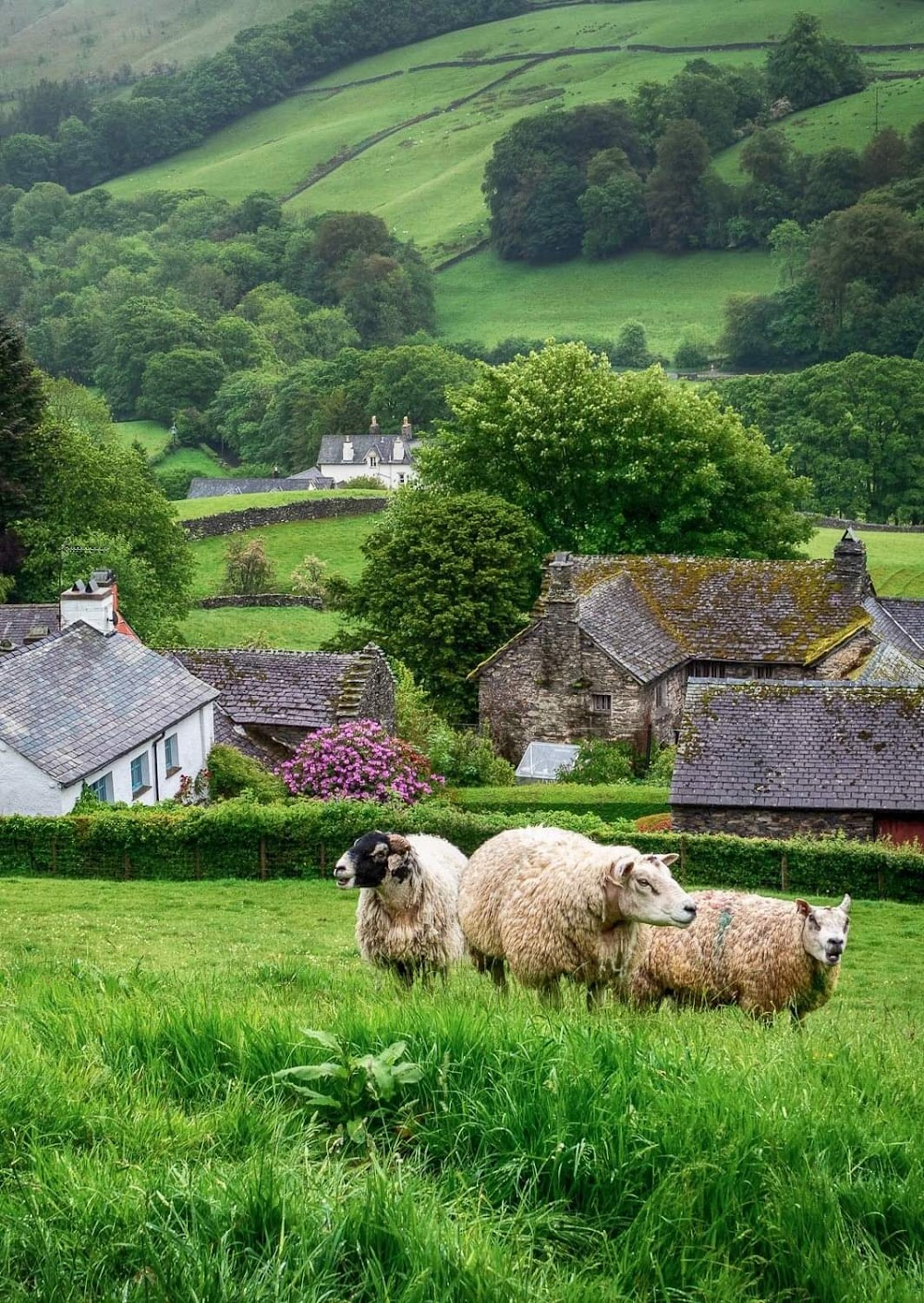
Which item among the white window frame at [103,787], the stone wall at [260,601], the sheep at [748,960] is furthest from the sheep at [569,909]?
the stone wall at [260,601]

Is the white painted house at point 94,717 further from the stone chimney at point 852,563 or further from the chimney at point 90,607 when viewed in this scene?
the stone chimney at point 852,563

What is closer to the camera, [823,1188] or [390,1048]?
[823,1188]

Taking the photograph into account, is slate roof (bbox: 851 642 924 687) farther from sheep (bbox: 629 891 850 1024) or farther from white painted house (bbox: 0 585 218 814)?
sheep (bbox: 629 891 850 1024)

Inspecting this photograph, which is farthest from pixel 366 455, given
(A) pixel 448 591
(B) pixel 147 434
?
(A) pixel 448 591

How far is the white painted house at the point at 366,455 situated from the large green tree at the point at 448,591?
304ft

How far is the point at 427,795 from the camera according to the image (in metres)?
40.2

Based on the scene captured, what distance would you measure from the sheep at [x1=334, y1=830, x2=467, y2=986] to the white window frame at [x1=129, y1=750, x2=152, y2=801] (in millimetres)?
23010

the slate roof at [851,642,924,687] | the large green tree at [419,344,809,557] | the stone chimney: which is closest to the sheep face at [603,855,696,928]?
the slate roof at [851,642,924,687]

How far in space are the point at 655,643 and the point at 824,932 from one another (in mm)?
36977

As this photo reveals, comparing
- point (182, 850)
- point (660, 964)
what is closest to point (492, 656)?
point (182, 850)

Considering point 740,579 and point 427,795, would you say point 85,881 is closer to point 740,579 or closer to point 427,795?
point 427,795

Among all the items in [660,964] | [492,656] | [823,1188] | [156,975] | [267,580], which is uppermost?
[823,1188]

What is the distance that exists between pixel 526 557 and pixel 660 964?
1660 inches

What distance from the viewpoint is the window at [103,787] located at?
119ft
